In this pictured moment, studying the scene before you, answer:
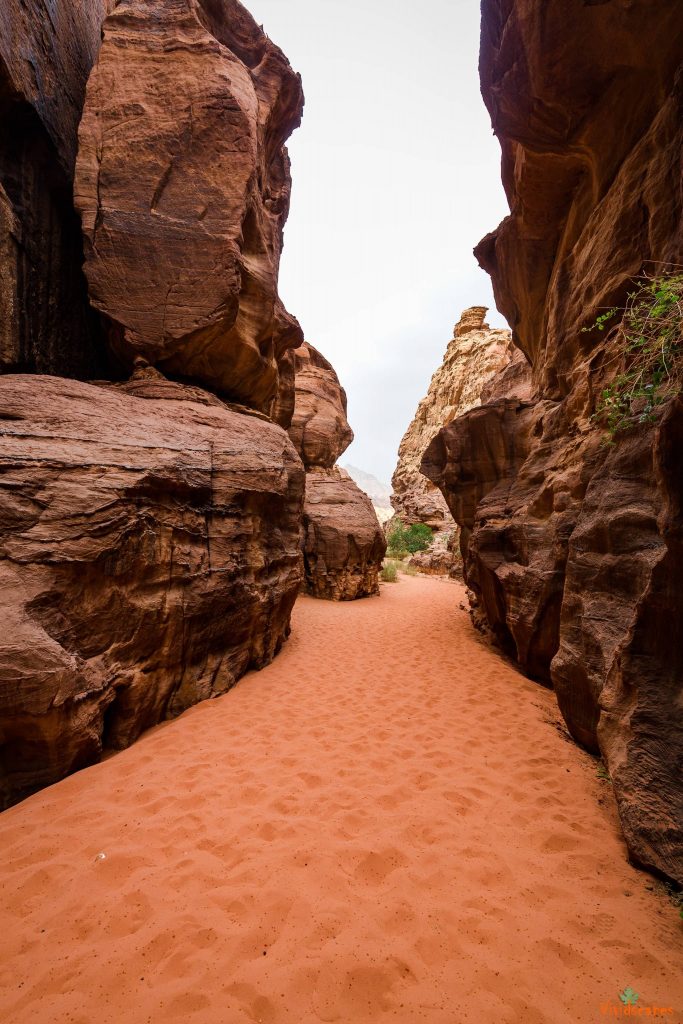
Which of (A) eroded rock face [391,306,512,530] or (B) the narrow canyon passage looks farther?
(A) eroded rock face [391,306,512,530]

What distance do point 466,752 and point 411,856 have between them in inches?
60.6

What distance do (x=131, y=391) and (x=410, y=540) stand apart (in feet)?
62.3

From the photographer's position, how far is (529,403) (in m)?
7.05

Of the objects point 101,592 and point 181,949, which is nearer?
point 181,949

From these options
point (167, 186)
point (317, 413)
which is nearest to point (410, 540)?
point (317, 413)

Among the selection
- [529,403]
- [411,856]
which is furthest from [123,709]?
[529,403]

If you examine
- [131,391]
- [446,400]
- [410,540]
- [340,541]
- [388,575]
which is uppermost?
[446,400]

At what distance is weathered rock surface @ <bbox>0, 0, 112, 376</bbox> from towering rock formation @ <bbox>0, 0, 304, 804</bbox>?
0.10 feet

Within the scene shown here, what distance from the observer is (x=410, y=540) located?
23188mm

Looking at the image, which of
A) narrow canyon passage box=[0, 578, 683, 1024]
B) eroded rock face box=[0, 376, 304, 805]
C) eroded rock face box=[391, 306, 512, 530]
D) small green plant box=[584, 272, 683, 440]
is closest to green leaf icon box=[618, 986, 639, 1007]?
narrow canyon passage box=[0, 578, 683, 1024]

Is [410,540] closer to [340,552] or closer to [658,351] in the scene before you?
[340,552]

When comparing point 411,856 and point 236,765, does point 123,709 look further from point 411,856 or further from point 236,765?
point 411,856

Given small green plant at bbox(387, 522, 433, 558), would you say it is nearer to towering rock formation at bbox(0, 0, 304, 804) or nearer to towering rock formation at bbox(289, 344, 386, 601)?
towering rock formation at bbox(289, 344, 386, 601)

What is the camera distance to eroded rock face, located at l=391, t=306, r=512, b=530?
25.7 m
